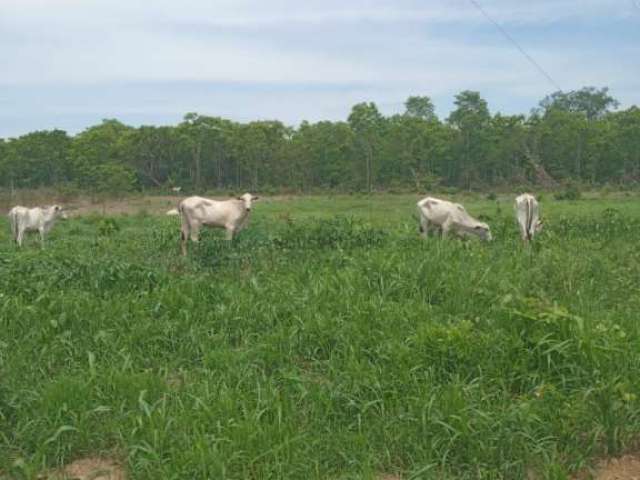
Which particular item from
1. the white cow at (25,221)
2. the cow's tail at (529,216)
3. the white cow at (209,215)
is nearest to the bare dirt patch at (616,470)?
the white cow at (209,215)

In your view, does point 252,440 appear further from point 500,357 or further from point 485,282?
point 485,282

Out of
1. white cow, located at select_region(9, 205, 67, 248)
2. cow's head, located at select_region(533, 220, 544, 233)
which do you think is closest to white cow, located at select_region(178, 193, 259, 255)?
white cow, located at select_region(9, 205, 67, 248)

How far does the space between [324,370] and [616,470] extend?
1939 mm

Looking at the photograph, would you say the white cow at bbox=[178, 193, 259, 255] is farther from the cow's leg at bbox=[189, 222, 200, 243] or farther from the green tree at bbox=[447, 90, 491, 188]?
the green tree at bbox=[447, 90, 491, 188]

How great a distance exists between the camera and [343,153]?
4791 cm

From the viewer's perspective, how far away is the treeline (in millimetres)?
46688

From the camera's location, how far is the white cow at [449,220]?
39.2ft

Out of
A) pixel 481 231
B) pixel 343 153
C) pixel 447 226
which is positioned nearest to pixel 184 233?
pixel 447 226

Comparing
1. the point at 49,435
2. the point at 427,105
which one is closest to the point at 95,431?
the point at 49,435

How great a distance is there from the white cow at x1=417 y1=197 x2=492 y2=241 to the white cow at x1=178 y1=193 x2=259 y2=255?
324 cm

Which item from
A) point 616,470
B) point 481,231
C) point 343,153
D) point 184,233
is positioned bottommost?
point 616,470

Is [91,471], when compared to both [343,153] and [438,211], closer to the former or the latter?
[438,211]

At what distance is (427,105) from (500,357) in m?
63.4

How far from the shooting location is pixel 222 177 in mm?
49562
